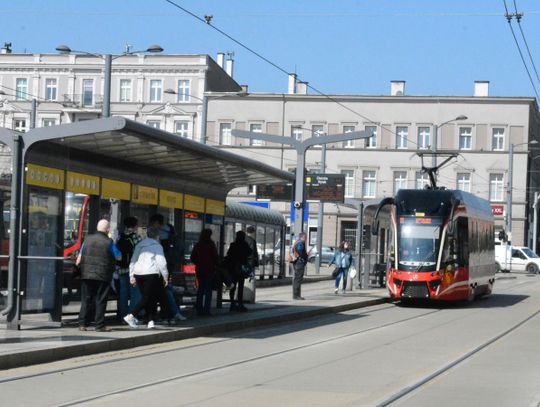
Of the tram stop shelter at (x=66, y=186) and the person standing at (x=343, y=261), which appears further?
the person standing at (x=343, y=261)

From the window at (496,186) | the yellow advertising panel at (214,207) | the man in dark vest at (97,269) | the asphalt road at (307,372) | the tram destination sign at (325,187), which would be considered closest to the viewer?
the asphalt road at (307,372)

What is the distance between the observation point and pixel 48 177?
15578 millimetres

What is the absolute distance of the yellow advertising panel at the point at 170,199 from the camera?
66.5ft

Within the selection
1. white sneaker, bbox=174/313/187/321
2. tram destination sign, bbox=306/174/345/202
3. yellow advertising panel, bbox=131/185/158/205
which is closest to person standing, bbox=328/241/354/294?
tram destination sign, bbox=306/174/345/202

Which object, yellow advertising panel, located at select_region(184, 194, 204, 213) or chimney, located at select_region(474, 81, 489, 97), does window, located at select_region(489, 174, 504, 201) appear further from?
yellow advertising panel, located at select_region(184, 194, 204, 213)

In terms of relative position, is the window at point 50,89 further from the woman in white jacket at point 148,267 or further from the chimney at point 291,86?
the woman in white jacket at point 148,267

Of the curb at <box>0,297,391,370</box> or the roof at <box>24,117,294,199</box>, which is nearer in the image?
the curb at <box>0,297,391,370</box>

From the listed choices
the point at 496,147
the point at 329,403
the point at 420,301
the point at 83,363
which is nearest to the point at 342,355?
the point at 83,363

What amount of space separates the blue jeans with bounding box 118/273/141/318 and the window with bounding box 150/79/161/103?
62826mm

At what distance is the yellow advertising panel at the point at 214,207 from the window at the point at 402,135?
5610 centimetres

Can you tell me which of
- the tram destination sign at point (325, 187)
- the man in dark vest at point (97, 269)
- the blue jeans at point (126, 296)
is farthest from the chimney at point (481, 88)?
the man in dark vest at point (97, 269)

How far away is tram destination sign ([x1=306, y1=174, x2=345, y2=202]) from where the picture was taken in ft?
133

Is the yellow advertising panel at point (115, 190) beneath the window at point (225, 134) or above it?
beneath

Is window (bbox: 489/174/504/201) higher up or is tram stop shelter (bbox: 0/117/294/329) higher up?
window (bbox: 489/174/504/201)
